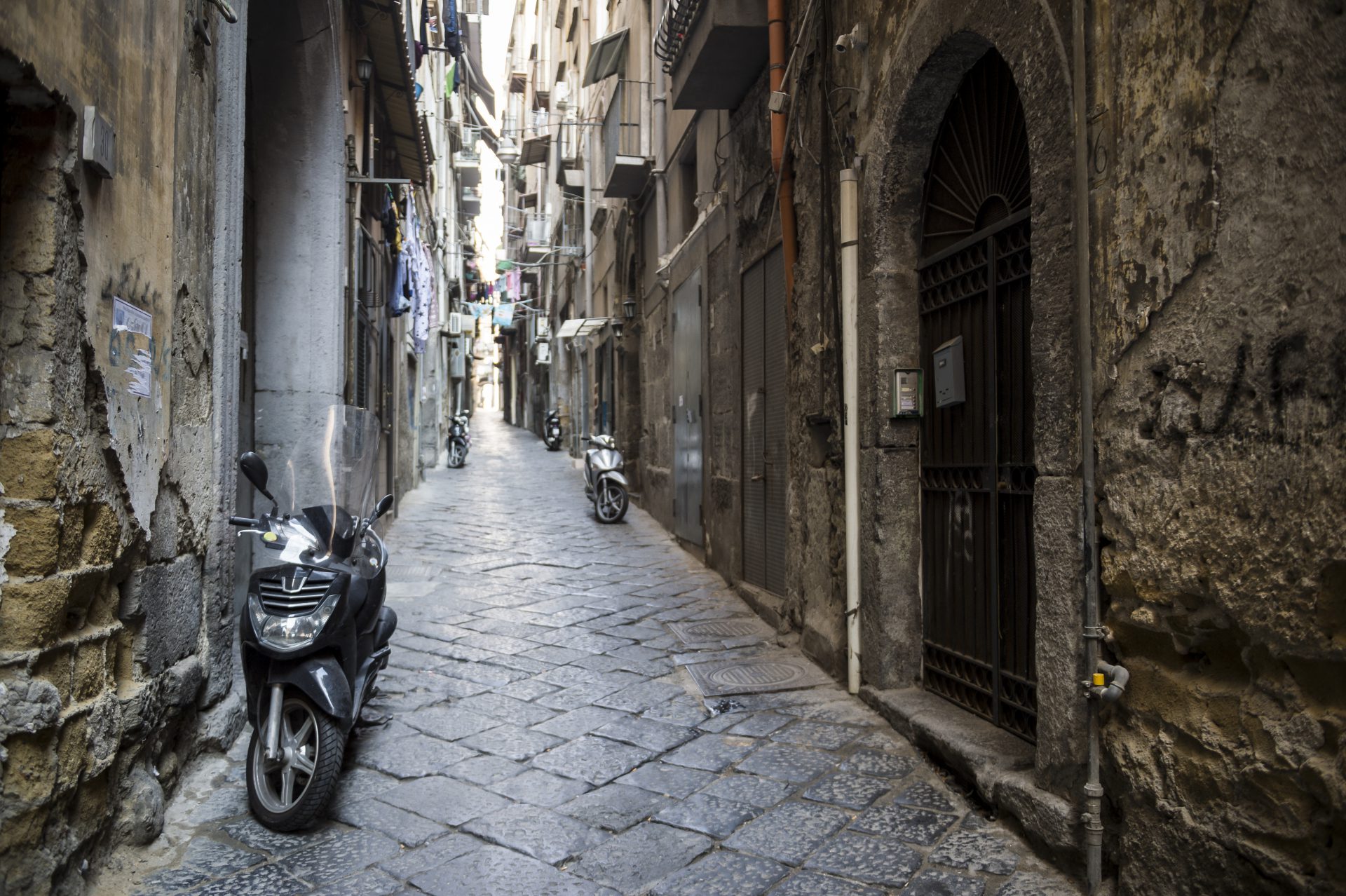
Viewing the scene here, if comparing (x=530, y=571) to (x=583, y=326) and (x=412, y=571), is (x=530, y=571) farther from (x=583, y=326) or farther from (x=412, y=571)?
(x=583, y=326)

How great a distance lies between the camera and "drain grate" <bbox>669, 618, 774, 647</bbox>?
19.7ft

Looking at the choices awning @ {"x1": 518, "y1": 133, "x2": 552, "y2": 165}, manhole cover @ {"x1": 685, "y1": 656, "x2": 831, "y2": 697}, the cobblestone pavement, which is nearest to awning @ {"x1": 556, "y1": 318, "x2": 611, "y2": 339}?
awning @ {"x1": 518, "y1": 133, "x2": 552, "y2": 165}

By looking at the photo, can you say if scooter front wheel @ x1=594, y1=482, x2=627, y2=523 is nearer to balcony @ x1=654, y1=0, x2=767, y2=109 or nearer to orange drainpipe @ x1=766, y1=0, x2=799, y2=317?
balcony @ x1=654, y1=0, x2=767, y2=109

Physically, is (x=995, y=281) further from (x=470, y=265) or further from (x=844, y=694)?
(x=470, y=265)

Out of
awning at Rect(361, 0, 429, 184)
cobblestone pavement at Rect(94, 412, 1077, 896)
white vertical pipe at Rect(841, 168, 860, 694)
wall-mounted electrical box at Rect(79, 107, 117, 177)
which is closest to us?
wall-mounted electrical box at Rect(79, 107, 117, 177)

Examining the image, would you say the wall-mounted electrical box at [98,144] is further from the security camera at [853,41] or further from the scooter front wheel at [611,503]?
the scooter front wheel at [611,503]

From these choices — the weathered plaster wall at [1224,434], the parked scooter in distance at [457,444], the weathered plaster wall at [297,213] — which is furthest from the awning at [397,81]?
the parked scooter in distance at [457,444]

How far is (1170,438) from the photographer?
248cm

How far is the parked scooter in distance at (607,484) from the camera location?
39.2 feet

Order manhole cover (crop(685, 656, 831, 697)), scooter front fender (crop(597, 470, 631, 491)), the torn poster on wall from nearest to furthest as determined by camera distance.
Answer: the torn poster on wall → manhole cover (crop(685, 656, 831, 697)) → scooter front fender (crop(597, 470, 631, 491))

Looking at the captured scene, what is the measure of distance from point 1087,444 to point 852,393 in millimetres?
2065

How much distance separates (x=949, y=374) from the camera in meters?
4.19

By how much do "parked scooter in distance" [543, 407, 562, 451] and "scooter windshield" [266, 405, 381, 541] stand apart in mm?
23116

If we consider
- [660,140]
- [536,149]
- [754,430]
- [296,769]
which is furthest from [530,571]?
[536,149]
